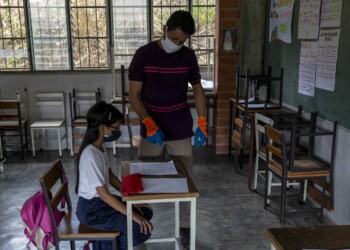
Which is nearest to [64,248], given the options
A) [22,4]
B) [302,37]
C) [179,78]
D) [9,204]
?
[9,204]

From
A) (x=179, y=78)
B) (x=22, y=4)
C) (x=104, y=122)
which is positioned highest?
(x=22, y=4)

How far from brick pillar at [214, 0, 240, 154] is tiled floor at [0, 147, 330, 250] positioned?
0.36 m

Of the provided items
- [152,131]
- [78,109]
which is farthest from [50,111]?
[152,131]

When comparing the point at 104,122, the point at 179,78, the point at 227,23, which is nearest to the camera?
the point at 104,122

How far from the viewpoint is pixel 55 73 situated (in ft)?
15.8

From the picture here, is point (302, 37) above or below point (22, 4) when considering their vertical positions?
below

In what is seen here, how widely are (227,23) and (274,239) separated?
11.5 ft

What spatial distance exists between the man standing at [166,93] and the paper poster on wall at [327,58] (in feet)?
3.73

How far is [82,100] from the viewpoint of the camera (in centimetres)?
488

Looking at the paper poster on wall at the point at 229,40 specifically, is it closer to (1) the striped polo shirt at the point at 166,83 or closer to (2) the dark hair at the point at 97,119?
(1) the striped polo shirt at the point at 166,83

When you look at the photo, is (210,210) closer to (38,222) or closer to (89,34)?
(38,222)

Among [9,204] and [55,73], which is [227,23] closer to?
[55,73]

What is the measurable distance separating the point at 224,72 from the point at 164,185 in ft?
9.52

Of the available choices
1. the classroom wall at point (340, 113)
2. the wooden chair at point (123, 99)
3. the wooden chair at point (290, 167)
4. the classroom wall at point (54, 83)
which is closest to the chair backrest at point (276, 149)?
the wooden chair at point (290, 167)
